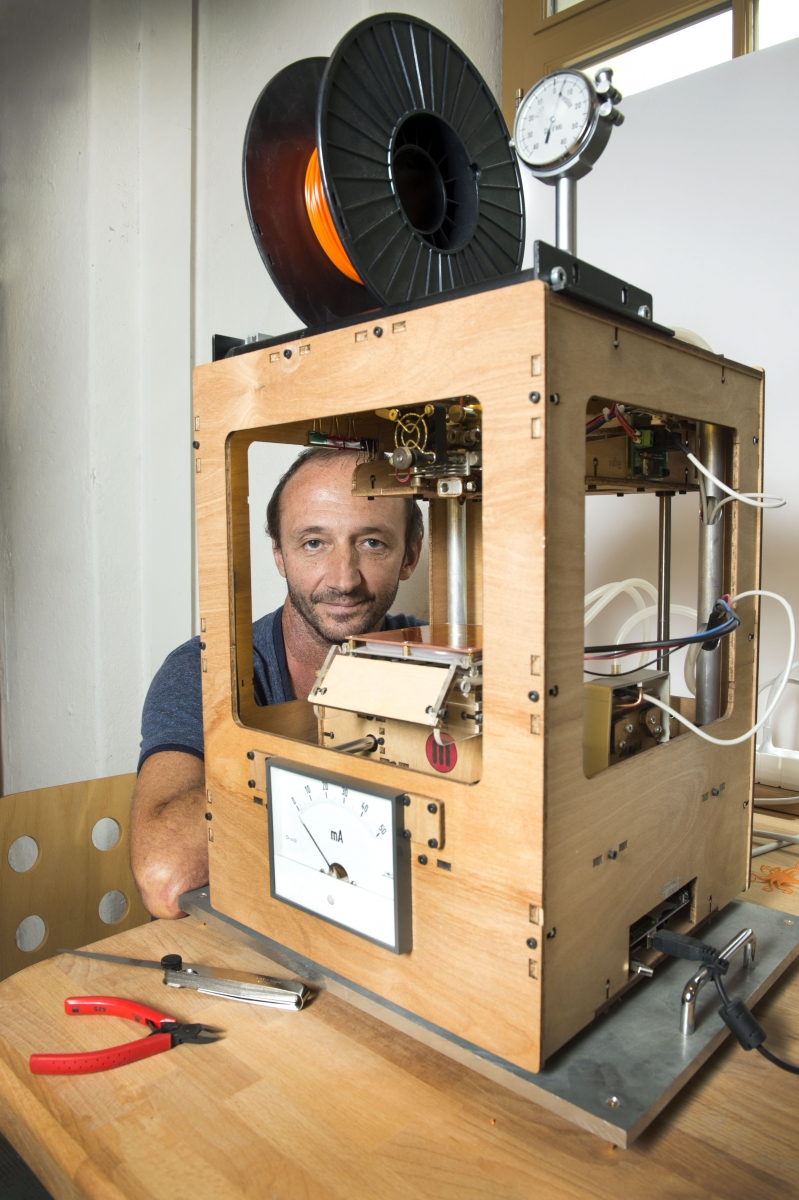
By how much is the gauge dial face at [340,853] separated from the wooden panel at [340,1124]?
0.11 m

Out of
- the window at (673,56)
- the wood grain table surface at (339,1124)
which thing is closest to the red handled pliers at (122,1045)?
the wood grain table surface at (339,1124)

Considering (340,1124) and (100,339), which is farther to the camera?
(100,339)

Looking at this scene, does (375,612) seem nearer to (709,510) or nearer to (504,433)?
(709,510)

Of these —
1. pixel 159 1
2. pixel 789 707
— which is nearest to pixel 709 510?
pixel 789 707

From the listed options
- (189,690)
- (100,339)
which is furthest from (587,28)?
(189,690)

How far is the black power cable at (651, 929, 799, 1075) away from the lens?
2.06ft

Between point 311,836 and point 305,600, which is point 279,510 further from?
point 311,836

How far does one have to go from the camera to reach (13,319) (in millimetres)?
2055

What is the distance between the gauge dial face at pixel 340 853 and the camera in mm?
663

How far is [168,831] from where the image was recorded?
1.08 meters

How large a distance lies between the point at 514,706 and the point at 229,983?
1.45 feet

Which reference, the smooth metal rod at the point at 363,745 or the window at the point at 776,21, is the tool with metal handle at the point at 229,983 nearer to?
the smooth metal rod at the point at 363,745

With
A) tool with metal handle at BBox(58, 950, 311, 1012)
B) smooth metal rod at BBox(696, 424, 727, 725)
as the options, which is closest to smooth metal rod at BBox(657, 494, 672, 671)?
smooth metal rod at BBox(696, 424, 727, 725)

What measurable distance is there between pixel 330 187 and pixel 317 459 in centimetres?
85
